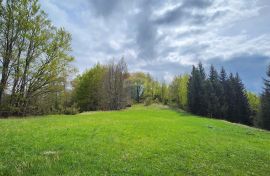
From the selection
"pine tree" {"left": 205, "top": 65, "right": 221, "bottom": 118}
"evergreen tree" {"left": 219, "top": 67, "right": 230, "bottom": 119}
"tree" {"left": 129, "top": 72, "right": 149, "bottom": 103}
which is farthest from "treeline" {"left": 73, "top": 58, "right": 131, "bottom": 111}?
"tree" {"left": 129, "top": 72, "right": 149, "bottom": 103}

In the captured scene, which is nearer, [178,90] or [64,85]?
[64,85]

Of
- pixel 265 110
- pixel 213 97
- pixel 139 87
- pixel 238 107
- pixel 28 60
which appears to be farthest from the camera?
pixel 139 87

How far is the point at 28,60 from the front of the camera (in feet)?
112

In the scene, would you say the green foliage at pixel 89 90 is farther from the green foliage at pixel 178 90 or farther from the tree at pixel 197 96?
the green foliage at pixel 178 90

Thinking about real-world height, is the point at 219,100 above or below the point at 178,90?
below

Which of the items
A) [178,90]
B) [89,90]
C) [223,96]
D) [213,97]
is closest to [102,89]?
[89,90]

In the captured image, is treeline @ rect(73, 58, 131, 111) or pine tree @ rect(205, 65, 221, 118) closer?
pine tree @ rect(205, 65, 221, 118)

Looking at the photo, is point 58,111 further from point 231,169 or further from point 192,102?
point 192,102

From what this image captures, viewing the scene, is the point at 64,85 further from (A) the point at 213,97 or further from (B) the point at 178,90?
(B) the point at 178,90

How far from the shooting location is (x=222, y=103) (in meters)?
75.2

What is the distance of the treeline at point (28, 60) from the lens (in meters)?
32.4

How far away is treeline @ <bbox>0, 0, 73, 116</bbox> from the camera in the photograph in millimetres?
32406

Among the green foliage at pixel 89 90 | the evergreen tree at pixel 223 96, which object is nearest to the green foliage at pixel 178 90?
the evergreen tree at pixel 223 96

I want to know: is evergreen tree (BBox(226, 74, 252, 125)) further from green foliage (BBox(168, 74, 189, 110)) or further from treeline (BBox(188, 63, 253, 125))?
green foliage (BBox(168, 74, 189, 110))
